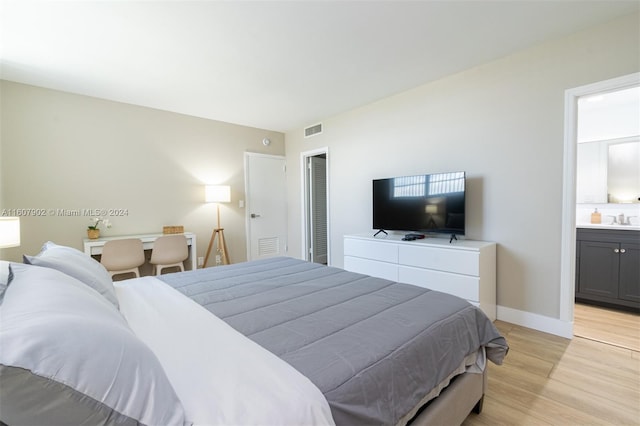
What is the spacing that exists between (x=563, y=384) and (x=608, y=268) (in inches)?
75.5

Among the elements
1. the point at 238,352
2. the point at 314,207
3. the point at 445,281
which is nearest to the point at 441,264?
the point at 445,281

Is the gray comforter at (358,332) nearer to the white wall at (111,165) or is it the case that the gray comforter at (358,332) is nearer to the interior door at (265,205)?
the white wall at (111,165)

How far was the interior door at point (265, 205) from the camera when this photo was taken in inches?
194

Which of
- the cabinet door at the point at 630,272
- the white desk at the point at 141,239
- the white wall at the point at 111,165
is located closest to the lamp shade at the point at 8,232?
the white desk at the point at 141,239

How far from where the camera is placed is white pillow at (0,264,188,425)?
604 millimetres

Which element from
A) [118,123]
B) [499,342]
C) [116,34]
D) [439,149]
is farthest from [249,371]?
[118,123]

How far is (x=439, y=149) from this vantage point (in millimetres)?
3260

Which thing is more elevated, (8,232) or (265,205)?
(265,205)

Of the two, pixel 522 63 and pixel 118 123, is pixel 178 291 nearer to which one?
pixel 118 123

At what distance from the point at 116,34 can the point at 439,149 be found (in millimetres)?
3193

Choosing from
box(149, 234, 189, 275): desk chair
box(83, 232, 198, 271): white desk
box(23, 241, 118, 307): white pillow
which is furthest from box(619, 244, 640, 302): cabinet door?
box(149, 234, 189, 275): desk chair

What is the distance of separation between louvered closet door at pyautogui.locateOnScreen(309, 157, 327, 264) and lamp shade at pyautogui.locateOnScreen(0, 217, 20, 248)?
3686 millimetres

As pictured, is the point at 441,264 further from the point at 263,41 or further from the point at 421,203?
the point at 263,41

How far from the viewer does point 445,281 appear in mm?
2809
